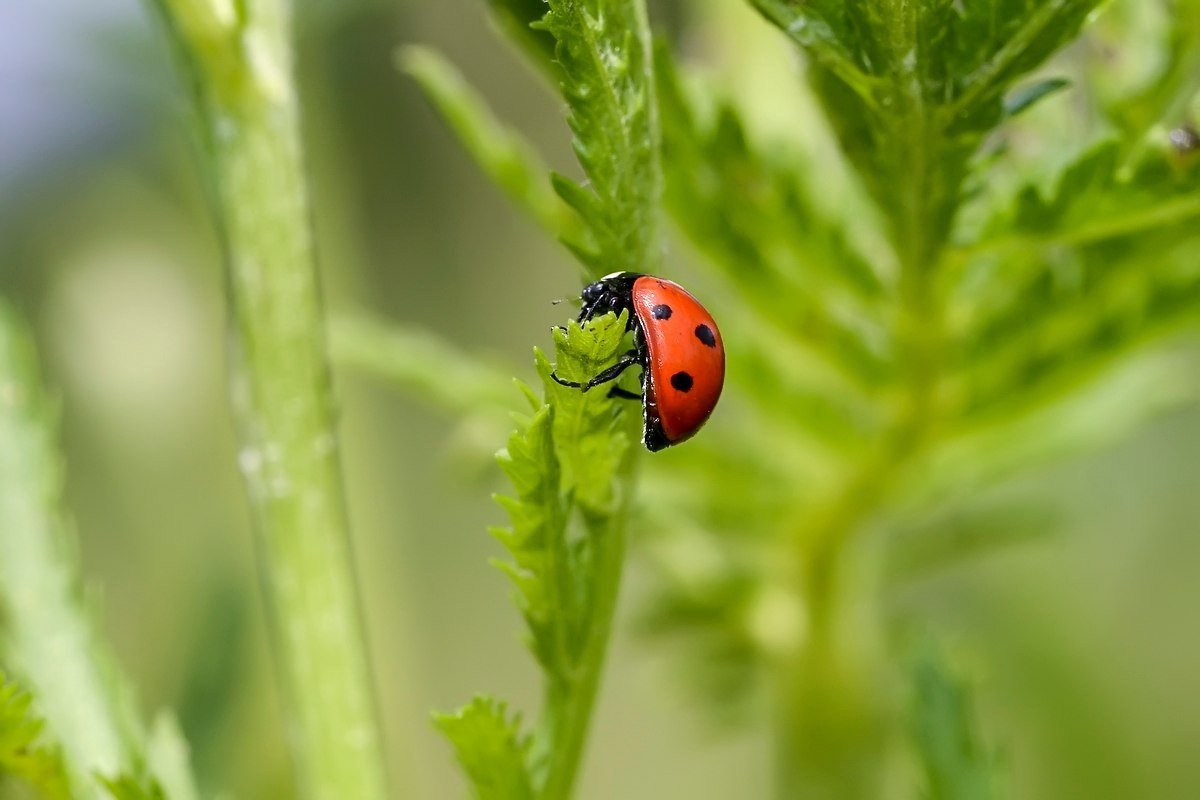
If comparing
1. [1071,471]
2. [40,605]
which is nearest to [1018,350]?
[40,605]

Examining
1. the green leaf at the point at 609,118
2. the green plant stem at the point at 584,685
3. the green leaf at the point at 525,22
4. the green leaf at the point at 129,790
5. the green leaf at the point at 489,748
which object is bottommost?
the green leaf at the point at 129,790

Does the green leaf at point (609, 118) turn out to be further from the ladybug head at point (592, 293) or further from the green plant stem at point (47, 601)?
the green plant stem at point (47, 601)

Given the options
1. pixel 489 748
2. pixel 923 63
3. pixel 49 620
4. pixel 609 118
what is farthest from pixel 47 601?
pixel 923 63

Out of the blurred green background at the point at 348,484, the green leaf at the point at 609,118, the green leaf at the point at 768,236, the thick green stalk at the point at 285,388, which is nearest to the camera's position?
the green leaf at the point at 609,118

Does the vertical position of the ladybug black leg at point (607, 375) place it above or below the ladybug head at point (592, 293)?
below

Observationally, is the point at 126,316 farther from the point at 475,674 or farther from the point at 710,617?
the point at 475,674

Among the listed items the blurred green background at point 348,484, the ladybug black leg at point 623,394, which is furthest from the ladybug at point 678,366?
the blurred green background at point 348,484

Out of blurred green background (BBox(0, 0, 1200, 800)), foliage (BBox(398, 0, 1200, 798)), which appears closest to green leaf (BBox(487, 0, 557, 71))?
foliage (BBox(398, 0, 1200, 798))
